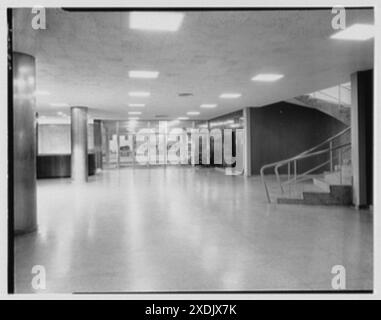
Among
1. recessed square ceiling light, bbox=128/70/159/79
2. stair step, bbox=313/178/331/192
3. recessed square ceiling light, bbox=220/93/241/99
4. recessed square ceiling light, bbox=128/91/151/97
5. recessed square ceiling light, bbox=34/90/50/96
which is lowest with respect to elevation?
stair step, bbox=313/178/331/192

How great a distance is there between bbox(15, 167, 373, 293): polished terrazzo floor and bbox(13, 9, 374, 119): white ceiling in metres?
2.94

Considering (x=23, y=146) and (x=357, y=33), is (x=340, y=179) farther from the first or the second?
(x=23, y=146)

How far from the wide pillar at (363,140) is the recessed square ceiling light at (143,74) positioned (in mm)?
4510

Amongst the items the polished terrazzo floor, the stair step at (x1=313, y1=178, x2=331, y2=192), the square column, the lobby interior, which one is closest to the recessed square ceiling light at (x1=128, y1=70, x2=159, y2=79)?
the lobby interior

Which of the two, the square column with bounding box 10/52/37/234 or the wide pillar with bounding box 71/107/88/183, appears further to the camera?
the wide pillar with bounding box 71/107/88/183

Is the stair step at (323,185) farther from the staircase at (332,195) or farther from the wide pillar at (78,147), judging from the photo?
the wide pillar at (78,147)

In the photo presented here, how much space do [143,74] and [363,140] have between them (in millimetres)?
5121

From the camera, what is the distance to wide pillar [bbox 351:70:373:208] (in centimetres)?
743

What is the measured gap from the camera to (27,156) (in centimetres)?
564

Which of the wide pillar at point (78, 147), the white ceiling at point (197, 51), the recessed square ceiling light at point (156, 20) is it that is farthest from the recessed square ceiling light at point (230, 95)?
the recessed square ceiling light at point (156, 20)

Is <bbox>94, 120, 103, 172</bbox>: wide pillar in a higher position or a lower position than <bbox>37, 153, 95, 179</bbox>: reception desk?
higher

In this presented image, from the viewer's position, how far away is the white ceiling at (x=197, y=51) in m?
4.36

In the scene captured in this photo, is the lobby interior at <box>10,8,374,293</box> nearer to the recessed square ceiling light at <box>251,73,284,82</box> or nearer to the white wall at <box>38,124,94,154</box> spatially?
the recessed square ceiling light at <box>251,73,284,82</box>
